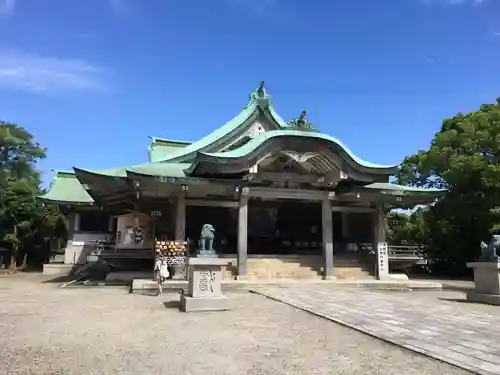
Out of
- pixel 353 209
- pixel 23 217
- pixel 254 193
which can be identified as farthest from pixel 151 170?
pixel 23 217

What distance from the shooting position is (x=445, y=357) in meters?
5.36

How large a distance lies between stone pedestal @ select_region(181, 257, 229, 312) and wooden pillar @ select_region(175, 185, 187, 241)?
622cm

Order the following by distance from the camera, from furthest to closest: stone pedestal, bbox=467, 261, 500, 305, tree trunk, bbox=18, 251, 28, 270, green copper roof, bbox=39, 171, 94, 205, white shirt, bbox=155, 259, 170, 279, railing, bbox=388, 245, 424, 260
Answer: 1. tree trunk, bbox=18, 251, 28, 270
2. green copper roof, bbox=39, 171, 94, 205
3. railing, bbox=388, 245, 424, 260
4. white shirt, bbox=155, 259, 170, 279
5. stone pedestal, bbox=467, 261, 500, 305

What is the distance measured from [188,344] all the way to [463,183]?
20.7 meters

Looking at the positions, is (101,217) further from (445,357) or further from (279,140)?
(445,357)

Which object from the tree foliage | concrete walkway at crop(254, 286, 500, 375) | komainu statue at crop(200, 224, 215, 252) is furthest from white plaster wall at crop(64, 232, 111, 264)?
komainu statue at crop(200, 224, 215, 252)

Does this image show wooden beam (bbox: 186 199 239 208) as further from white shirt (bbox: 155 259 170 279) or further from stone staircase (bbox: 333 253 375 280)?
stone staircase (bbox: 333 253 375 280)

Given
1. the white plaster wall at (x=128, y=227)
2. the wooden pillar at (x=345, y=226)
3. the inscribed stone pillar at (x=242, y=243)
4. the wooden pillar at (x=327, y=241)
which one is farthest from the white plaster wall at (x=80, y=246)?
the wooden pillar at (x=327, y=241)

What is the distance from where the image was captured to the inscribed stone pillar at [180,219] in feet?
52.5

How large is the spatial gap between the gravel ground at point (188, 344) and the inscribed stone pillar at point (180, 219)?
6068 millimetres

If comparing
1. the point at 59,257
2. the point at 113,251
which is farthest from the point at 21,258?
the point at 113,251

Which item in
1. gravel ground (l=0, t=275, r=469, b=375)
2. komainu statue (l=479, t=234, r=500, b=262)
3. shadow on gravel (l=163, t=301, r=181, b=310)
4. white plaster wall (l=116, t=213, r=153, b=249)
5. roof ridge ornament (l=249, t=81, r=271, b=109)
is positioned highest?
roof ridge ornament (l=249, t=81, r=271, b=109)

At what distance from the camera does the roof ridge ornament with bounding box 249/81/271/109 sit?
21984mm

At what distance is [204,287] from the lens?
982 cm
